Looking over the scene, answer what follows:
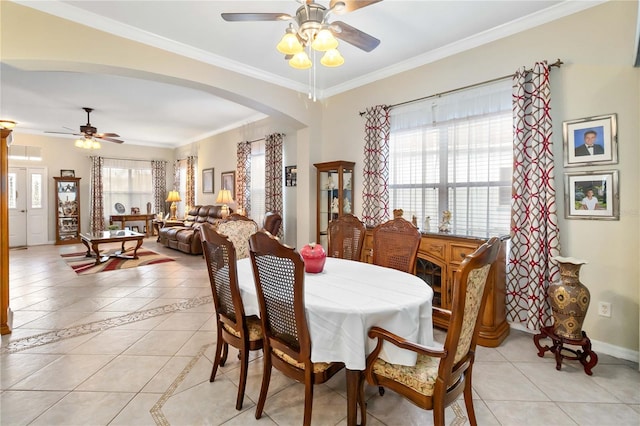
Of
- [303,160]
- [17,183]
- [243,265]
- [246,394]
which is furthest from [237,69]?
[17,183]

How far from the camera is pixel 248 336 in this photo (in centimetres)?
185

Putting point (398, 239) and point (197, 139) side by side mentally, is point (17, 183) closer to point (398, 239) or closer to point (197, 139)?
point (197, 139)

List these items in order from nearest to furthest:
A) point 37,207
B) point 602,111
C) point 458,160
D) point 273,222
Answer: point 602,111, point 458,160, point 273,222, point 37,207

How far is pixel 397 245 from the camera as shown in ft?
8.43

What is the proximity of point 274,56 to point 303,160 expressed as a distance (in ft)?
5.27

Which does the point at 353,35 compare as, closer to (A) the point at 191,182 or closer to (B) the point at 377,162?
(B) the point at 377,162

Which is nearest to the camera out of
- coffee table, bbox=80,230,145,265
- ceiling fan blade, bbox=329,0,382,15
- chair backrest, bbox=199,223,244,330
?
chair backrest, bbox=199,223,244,330

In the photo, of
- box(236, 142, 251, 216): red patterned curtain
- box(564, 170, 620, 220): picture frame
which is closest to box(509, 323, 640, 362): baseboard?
box(564, 170, 620, 220): picture frame

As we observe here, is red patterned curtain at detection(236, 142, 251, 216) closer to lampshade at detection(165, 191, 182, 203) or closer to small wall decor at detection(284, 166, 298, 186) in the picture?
small wall decor at detection(284, 166, 298, 186)

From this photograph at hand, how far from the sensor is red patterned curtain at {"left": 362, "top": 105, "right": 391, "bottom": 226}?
389cm

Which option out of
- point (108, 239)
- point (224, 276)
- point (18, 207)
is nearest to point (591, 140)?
point (224, 276)

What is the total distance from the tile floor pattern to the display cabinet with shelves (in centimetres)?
566

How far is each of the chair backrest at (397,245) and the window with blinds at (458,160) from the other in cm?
111

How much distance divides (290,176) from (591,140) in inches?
161
